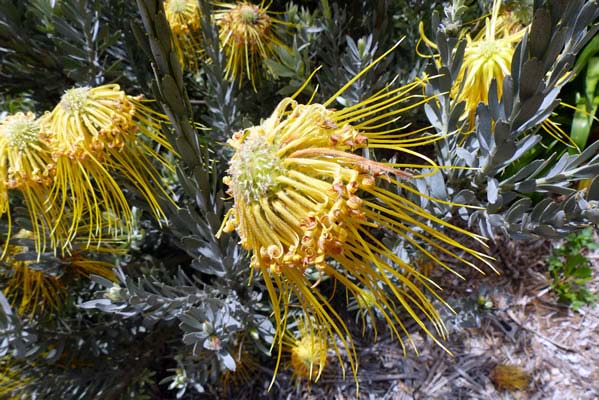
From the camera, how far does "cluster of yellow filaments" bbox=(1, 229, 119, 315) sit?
3.82ft

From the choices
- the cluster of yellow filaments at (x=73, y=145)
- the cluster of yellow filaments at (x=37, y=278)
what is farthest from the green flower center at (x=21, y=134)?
the cluster of yellow filaments at (x=37, y=278)

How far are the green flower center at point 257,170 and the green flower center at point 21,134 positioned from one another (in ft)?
1.74

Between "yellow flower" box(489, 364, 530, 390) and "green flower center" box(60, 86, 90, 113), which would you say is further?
"yellow flower" box(489, 364, 530, 390)

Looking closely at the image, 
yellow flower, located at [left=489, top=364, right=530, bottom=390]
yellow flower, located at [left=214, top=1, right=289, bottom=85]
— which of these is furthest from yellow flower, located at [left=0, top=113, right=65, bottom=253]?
yellow flower, located at [left=489, top=364, right=530, bottom=390]

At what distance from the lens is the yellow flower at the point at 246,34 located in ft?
4.45

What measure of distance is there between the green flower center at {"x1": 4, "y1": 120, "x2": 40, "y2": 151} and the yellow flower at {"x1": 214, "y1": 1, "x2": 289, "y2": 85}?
Result: 61 cm

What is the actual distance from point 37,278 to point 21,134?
0.52 metres

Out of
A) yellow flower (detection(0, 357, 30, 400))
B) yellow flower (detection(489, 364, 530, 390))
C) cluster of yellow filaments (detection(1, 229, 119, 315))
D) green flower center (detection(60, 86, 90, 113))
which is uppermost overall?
green flower center (detection(60, 86, 90, 113))

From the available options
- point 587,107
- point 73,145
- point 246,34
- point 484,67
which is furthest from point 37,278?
point 587,107

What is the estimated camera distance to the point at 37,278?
122cm

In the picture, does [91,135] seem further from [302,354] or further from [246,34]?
[302,354]

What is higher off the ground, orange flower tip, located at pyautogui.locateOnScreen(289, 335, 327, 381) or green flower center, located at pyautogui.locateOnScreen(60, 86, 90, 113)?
green flower center, located at pyautogui.locateOnScreen(60, 86, 90, 113)

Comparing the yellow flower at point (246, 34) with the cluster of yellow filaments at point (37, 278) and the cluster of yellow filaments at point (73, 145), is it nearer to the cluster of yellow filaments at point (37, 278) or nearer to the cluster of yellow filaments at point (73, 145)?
the cluster of yellow filaments at point (73, 145)

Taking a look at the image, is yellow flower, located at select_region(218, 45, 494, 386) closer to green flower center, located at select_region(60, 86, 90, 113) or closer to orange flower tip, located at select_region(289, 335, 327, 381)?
green flower center, located at select_region(60, 86, 90, 113)
